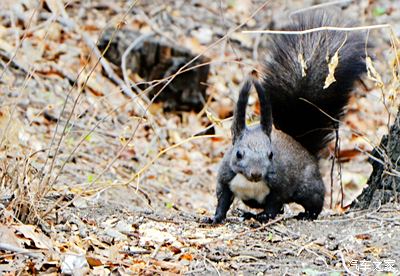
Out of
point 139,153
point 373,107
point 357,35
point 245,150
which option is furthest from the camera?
point 373,107

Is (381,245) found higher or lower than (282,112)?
lower

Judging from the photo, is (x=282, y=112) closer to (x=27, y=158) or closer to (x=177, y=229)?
(x=177, y=229)

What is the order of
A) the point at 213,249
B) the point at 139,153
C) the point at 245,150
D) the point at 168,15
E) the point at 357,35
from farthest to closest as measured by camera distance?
1. the point at 168,15
2. the point at 139,153
3. the point at 357,35
4. the point at 245,150
5. the point at 213,249

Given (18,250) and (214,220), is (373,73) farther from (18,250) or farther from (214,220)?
(18,250)

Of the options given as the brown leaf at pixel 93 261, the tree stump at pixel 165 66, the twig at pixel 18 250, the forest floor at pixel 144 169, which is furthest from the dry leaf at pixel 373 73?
the tree stump at pixel 165 66

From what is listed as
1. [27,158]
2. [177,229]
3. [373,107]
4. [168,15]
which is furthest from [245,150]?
[168,15]

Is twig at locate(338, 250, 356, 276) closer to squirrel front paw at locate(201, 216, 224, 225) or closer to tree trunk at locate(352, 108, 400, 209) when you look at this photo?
tree trunk at locate(352, 108, 400, 209)

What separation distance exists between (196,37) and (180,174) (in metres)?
3.13

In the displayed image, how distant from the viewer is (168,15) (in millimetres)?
10352

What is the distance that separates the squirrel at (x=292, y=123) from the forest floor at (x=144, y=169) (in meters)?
0.17

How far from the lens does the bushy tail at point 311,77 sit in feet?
16.5

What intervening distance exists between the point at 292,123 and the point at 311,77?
38 cm

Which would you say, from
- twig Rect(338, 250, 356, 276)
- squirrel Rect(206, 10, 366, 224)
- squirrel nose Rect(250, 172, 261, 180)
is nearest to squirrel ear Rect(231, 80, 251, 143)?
squirrel Rect(206, 10, 366, 224)

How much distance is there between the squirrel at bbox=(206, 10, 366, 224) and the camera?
4.70 m
